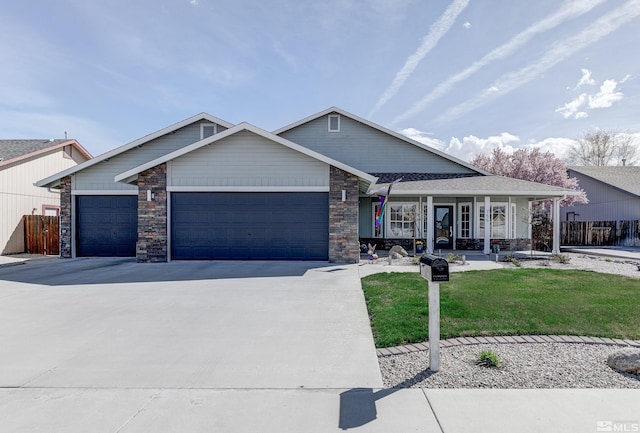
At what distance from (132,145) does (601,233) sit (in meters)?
26.0

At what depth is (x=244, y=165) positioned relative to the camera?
479 inches

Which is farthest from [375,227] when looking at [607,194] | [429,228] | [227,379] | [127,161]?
[607,194]

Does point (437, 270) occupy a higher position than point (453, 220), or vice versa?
point (453, 220)

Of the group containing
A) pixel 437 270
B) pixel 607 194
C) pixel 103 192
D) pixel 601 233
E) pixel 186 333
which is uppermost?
pixel 607 194

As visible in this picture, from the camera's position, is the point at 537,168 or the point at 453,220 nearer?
the point at 453,220

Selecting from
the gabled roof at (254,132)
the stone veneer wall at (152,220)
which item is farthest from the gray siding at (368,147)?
the stone veneer wall at (152,220)

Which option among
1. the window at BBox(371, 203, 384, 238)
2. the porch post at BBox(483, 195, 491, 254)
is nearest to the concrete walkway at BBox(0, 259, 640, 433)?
the window at BBox(371, 203, 384, 238)

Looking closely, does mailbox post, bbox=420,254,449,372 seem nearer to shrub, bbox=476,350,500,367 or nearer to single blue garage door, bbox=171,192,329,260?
shrub, bbox=476,350,500,367

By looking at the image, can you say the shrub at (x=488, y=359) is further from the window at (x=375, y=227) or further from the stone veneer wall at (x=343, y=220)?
the window at (x=375, y=227)

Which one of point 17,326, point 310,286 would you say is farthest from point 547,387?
point 17,326

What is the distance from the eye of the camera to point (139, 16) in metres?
10.7

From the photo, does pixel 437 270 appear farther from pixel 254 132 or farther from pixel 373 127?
pixel 373 127

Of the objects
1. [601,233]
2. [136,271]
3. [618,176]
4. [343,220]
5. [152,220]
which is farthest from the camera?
[618,176]

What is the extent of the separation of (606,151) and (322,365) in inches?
1961
